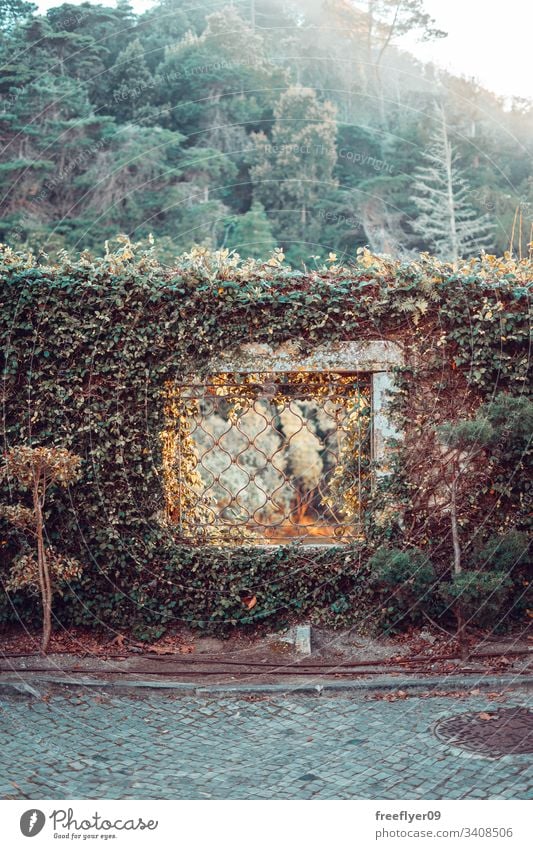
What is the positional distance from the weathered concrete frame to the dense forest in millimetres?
10851

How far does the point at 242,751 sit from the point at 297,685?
1.03 m

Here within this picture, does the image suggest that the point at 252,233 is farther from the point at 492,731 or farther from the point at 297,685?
the point at 492,731

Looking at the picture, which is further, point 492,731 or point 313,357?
point 313,357

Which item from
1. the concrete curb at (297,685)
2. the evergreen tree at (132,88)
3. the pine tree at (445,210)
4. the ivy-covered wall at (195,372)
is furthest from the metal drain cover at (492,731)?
the evergreen tree at (132,88)

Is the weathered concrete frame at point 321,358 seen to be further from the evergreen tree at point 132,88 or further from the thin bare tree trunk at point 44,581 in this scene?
the evergreen tree at point 132,88

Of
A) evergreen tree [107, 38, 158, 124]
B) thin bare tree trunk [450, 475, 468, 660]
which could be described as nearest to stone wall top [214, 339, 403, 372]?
thin bare tree trunk [450, 475, 468, 660]

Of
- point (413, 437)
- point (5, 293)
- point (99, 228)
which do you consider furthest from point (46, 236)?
point (413, 437)

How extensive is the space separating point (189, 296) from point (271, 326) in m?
0.65

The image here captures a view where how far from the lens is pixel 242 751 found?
4234 millimetres

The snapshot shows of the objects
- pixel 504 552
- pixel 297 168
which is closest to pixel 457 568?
pixel 504 552

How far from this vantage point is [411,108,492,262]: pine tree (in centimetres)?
1755

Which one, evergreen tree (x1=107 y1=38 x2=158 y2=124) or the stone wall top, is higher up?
evergreen tree (x1=107 y1=38 x2=158 y2=124)

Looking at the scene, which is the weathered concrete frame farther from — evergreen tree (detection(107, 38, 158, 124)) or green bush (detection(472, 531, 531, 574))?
evergreen tree (detection(107, 38, 158, 124))

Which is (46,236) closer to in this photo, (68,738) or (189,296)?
(189,296)
